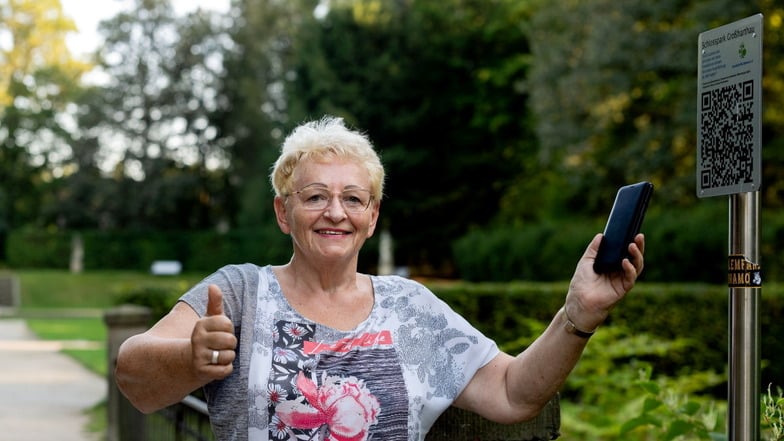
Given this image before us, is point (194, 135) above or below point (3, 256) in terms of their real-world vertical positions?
above

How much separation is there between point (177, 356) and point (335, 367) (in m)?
0.38

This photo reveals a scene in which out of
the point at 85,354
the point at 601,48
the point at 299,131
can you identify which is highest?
the point at 601,48

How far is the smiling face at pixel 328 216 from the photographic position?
2.28 m

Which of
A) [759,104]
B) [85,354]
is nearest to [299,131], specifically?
[759,104]

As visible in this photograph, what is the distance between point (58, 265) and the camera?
42.5m

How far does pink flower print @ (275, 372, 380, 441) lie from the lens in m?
2.12

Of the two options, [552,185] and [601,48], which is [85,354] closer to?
[601,48]

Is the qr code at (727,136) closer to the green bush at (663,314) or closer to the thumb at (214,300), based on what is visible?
the thumb at (214,300)

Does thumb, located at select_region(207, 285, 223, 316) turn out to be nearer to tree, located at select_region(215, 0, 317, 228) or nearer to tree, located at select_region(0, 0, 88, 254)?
tree, located at select_region(215, 0, 317, 228)

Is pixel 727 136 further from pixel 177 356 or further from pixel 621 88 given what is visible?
pixel 621 88

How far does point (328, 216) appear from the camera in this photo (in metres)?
2.27

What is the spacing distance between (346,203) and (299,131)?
21 centimetres

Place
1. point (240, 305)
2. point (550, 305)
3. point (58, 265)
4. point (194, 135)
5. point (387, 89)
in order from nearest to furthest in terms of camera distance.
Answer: point (240, 305), point (550, 305), point (387, 89), point (58, 265), point (194, 135)

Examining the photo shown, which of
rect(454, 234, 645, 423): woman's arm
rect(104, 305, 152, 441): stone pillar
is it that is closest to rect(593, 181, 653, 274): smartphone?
rect(454, 234, 645, 423): woman's arm
